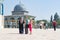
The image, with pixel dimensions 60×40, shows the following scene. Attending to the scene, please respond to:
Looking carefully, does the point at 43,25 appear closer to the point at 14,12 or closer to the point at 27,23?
the point at 27,23

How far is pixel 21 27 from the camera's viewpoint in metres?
19.7

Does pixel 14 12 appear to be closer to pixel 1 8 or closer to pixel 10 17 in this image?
pixel 10 17

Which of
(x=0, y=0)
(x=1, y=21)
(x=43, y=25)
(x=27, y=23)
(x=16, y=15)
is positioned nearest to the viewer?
(x=27, y=23)

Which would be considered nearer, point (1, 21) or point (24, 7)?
point (1, 21)

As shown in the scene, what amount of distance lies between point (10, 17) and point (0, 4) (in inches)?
3905

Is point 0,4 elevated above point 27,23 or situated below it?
above

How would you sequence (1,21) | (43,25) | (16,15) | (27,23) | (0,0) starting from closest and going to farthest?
(27,23), (0,0), (1,21), (43,25), (16,15)

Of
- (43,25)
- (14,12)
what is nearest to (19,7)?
(14,12)

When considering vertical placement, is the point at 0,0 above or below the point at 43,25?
above

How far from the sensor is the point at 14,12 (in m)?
131

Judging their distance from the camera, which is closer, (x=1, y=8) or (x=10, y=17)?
(x=1, y=8)

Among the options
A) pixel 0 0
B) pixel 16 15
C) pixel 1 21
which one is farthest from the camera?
pixel 16 15

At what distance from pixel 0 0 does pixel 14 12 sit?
98.2m

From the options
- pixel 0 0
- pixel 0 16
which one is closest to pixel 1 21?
pixel 0 16
